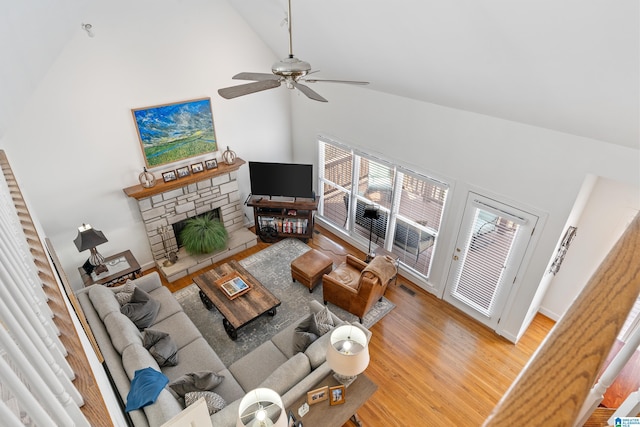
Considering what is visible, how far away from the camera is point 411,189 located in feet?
17.4

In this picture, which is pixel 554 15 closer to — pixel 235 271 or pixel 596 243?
pixel 596 243

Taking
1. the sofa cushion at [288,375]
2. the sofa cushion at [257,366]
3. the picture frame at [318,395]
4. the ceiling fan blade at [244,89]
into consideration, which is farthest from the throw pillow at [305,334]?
the ceiling fan blade at [244,89]

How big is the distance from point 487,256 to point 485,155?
1338 mm

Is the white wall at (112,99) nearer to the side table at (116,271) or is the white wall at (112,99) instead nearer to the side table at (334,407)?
the side table at (116,271)

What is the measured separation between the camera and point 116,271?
516 centimetres

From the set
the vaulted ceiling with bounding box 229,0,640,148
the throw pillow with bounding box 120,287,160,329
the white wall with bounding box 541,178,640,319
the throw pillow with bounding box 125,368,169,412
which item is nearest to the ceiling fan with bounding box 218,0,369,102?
the vaulted ceiling with bounding box 229,0,640,148

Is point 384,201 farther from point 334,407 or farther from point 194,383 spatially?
point 194,383

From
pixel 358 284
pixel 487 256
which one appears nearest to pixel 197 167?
pixel 358 284

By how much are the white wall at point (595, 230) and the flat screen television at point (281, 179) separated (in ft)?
12.7

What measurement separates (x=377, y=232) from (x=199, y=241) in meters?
3.02

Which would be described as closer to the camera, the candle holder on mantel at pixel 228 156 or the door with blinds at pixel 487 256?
the door with blinds at pixel 487 256

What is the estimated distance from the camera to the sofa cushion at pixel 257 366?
3776mm

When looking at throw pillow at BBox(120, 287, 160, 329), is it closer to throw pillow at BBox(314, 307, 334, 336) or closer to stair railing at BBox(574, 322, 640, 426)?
throw pillow at BBox(314, 307, 334, 336)

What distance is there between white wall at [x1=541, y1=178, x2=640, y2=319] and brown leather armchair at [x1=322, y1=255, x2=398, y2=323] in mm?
2030
